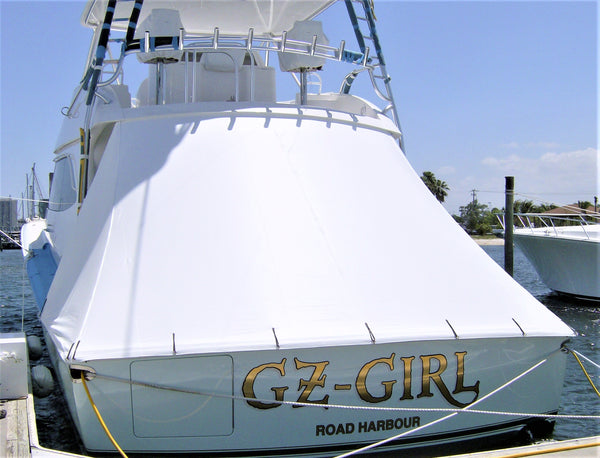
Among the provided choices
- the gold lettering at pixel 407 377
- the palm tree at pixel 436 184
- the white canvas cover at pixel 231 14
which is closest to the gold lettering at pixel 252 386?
the gold lettering at pixel 407 377

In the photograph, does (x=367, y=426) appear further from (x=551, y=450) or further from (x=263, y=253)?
(x=263, y=253)

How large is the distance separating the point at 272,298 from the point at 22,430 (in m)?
2.34

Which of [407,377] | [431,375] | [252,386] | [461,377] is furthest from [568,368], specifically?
[252,386]

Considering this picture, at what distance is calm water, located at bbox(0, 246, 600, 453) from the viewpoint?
7.25 metres

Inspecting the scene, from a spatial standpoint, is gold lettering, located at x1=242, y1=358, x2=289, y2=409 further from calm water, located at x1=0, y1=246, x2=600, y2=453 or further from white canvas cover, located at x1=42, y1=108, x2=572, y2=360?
calm water, located at x1=0, y1=246, x2=600, y2=453

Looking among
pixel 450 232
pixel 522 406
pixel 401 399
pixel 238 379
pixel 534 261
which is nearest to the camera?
pixel 238 379

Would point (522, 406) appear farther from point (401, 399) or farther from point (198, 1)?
point (198, 1)

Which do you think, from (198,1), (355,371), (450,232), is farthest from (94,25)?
(355,371)

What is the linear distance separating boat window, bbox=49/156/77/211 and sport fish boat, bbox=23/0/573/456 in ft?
6.47

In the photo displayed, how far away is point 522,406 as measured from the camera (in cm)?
593

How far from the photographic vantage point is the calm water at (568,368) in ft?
23.8

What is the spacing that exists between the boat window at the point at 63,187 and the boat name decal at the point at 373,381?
192 inches

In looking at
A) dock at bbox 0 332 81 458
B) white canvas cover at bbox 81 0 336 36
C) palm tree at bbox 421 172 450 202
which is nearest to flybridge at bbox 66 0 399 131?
white canvas cover at bbox 81 0 336 36

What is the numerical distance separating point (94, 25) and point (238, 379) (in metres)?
6.79
